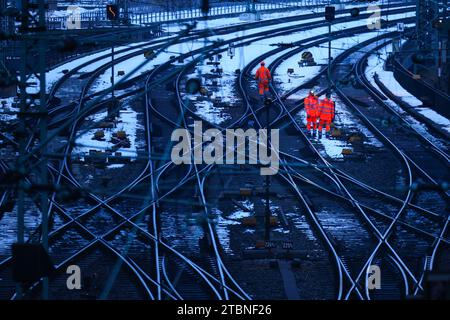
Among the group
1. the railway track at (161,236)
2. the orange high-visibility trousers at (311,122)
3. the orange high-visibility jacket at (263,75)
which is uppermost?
the orange high-visibility jacket at (263,75)

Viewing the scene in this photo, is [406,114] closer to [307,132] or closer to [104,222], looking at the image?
[307,132]

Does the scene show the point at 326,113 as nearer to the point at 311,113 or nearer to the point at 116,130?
the point at 311,113

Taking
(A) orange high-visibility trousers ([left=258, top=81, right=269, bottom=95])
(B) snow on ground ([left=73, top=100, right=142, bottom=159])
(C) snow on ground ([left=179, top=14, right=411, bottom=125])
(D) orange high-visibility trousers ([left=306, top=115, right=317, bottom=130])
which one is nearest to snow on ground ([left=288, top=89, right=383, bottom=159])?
(D) orange high-visibility trousers ([left=306, top=115, right=317, bottom=130])

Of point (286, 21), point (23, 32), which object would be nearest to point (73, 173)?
point (23, 32)

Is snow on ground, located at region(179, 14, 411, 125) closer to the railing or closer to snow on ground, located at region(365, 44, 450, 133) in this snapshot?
snow on ground, located at region(365, 44, 450, 133)

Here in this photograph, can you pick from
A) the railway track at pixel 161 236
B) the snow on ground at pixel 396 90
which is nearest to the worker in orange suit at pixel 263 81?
the snow on ground at pixel 396 90

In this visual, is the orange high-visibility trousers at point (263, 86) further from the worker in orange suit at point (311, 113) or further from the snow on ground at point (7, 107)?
the snow on ground at point (7, 107)
